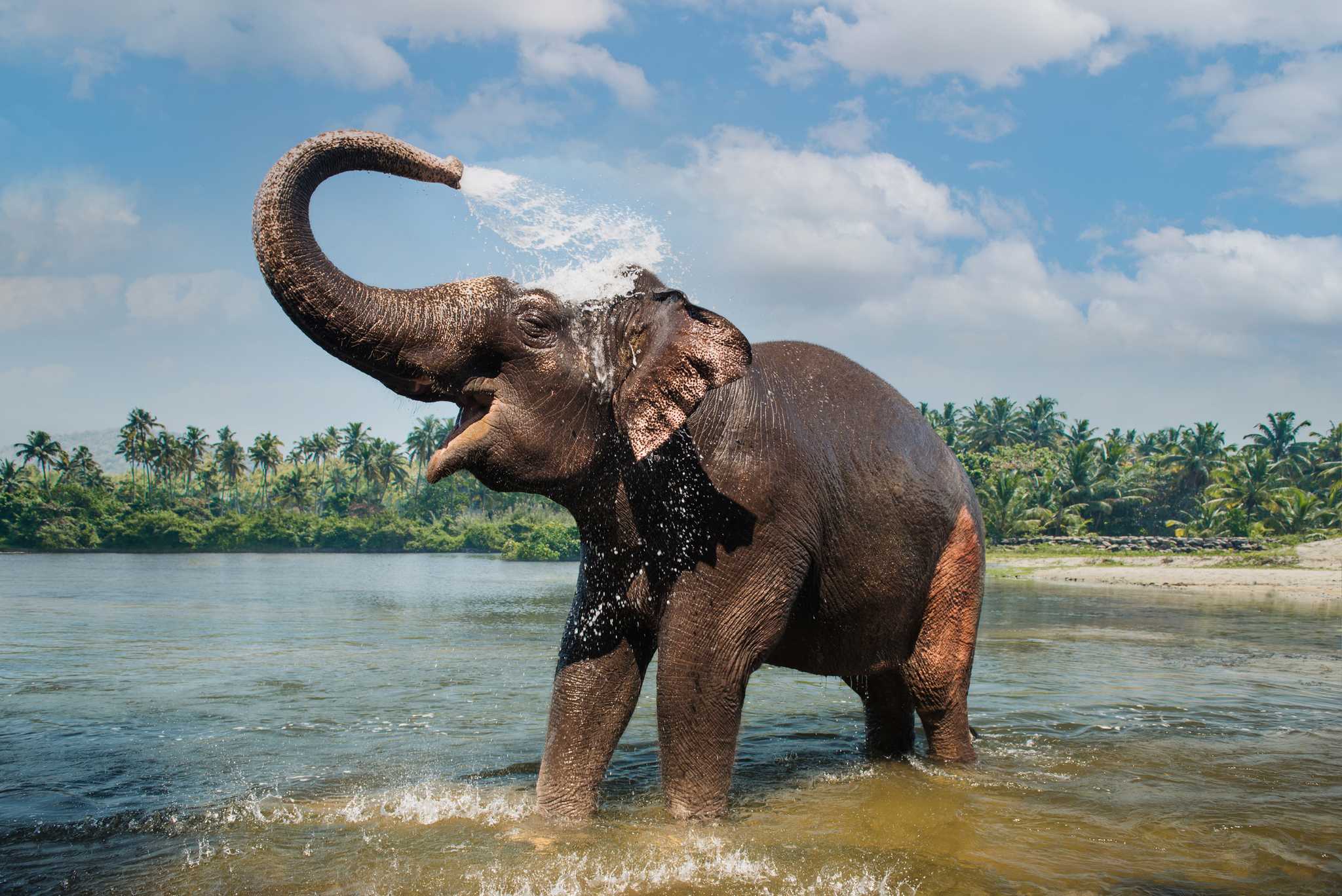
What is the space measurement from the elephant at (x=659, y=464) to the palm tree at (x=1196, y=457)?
228ft

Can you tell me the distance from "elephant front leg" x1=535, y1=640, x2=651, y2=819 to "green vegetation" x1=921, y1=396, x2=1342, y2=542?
150ft

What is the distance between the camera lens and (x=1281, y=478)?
55.9 m

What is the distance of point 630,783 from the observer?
6.45 meters

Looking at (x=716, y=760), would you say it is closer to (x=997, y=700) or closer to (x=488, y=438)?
(x=488, y=438)

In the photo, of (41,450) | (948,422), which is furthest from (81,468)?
(948,422)

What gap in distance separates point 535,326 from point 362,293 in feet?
2.40

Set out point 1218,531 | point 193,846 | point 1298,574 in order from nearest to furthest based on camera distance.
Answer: point 193,846, point 1298,574, point 1218,531

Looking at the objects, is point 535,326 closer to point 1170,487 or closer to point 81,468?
point 1170,487

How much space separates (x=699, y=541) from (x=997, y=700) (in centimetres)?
641

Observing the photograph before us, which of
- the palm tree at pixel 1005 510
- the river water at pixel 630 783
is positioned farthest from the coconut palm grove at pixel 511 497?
the river water at pixel 630 783

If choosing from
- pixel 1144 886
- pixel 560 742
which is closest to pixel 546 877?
pixel 560 742

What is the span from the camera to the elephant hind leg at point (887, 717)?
655 centimetres

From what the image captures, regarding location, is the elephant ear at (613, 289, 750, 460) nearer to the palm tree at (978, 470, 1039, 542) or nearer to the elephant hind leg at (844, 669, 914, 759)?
the elephant hind leg at (844, 669, 914, 759)

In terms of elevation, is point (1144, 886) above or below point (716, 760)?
below
